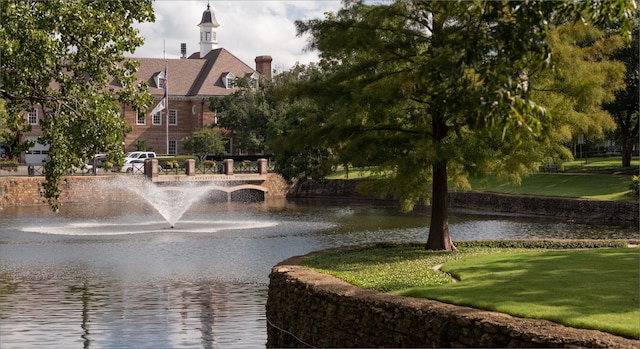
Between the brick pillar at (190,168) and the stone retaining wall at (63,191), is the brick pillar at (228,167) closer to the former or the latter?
the brick pillar at (190,168)

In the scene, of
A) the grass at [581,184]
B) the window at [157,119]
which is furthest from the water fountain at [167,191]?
the window at [157,119]

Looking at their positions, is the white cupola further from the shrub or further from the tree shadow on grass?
the tree shadow on grass

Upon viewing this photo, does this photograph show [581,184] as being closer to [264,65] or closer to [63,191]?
[63,191]

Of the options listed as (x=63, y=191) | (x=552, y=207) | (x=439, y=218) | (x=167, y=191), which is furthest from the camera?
(x=167, y=191)

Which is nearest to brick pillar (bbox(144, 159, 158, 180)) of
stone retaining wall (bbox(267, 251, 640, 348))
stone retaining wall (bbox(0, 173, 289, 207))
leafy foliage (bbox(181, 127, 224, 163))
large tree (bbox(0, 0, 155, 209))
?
stone retaining wall (bbox(0, 173, 289, 207))

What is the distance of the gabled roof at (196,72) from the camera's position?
9012 centimetres

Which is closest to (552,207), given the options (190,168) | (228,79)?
(190,168)

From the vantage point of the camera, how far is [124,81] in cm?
1862

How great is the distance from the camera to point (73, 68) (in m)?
18.5

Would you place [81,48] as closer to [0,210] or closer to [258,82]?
[0,210]

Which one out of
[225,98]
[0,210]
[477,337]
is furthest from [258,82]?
[477,337]

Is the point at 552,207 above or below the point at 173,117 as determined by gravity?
below

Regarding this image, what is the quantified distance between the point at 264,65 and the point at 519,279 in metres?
76.7

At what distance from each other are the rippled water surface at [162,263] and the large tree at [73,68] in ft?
11.0
